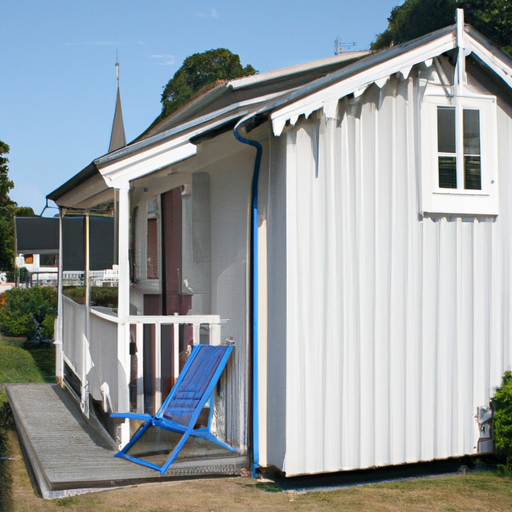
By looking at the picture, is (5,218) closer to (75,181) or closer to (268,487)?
(75,181)

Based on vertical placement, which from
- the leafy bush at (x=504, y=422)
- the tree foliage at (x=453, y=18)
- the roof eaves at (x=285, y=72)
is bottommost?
the leafy bush at (x=504, y=422)

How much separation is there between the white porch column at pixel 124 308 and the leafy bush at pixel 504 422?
3.00 meters

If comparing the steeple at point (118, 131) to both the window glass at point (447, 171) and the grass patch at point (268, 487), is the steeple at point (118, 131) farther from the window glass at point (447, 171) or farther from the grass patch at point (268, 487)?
the grass patch at point (268, 487)

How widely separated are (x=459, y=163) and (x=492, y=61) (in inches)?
34.6

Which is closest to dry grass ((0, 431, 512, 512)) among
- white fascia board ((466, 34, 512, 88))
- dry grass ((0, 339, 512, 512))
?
dry grass ((0, 339, 512, 512))

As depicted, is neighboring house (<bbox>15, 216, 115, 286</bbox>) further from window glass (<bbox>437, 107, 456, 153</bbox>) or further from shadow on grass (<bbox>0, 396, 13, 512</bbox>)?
window glass (<bbox>437, 107, 456, 153</bbox>)

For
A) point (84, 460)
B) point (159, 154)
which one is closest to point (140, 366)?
point (84, 460)

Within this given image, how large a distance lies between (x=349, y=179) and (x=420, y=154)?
2.07 ft

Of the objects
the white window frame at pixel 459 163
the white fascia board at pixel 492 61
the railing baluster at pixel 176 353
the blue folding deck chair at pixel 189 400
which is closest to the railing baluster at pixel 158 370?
the railing baluster at pixel 176 353

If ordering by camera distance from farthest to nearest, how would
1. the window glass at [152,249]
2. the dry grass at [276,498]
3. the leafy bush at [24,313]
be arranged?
the leafy bush at [24,313], the window glass at [152,249], the dry grass at [276,498]

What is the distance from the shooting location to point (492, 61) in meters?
5.75

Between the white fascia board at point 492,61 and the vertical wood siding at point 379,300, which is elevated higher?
the white fascia board at point 492,61

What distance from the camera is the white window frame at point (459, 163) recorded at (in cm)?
562

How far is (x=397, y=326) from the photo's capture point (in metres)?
5.55
